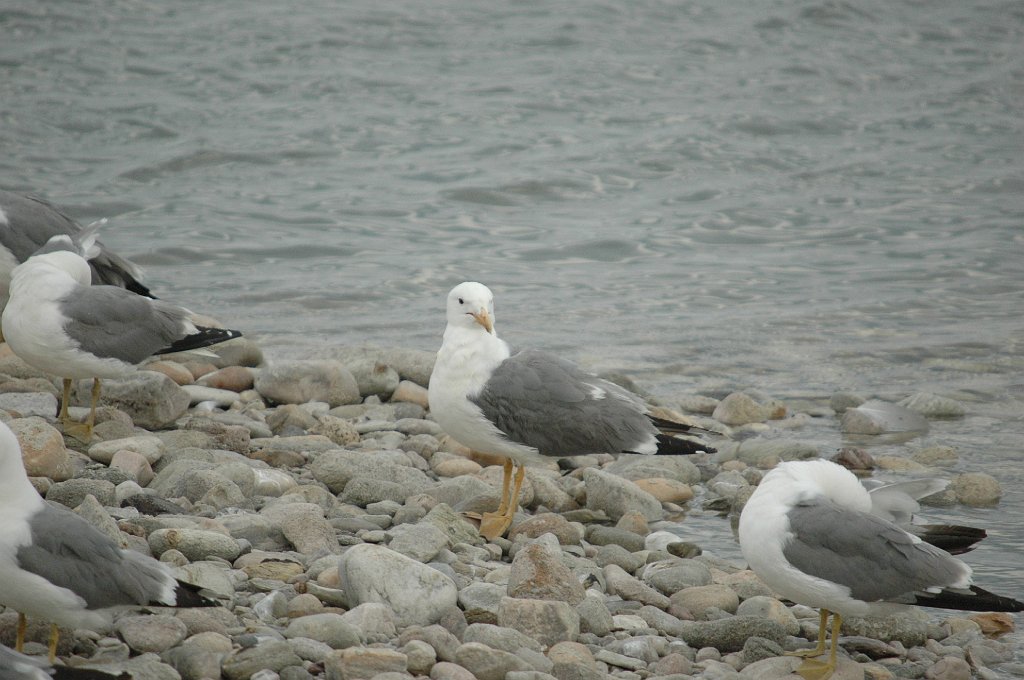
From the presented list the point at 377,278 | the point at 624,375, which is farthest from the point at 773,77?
the point at 624,375

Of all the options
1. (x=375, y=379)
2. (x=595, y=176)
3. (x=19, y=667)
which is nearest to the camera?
(x=19, y=667)

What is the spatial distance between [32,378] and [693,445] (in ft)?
12.2

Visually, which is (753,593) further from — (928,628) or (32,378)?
(32,378)

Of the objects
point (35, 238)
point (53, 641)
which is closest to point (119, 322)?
point (35, 238)

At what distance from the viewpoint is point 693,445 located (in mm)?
5543

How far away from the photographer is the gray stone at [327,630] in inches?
148

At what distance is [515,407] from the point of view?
5.29m

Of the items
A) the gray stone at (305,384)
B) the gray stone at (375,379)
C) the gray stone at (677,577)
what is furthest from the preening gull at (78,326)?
the gray stone at (677,577)

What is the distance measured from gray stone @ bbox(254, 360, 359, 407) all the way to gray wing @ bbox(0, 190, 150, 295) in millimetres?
976

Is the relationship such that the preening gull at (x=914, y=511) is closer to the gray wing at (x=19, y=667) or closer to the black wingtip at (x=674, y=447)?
the black wingtip at (x=674, y=447)

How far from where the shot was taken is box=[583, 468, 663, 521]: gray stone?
5730 mm

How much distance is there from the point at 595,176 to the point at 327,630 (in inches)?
449

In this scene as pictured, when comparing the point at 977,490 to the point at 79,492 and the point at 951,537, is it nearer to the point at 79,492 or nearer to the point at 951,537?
the point at 951,537

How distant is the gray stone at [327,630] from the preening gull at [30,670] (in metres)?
0.73
